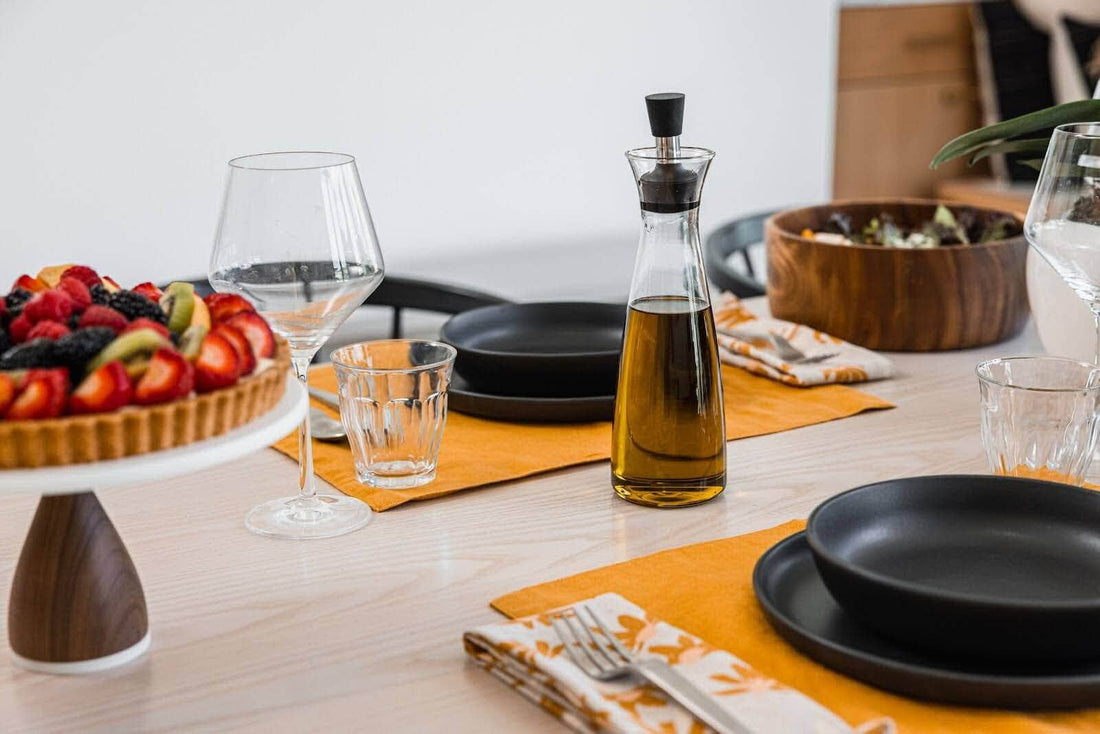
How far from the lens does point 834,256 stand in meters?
1.45

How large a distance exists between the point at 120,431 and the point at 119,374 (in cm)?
3

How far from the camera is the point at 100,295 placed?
2.65 feet

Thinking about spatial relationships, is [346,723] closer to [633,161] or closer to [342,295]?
[342,295]

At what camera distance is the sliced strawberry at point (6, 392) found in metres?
0.68

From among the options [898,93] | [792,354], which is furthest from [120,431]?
[898,93]

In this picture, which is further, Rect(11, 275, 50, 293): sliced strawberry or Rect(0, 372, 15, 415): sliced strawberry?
Rect(11, 275, 50, 293): sliced strawberry

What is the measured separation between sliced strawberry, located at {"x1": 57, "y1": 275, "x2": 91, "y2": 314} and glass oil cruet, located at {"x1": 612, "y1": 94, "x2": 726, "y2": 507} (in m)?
0.40

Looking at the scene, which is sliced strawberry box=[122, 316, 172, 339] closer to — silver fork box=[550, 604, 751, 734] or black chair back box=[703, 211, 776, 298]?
silver fork box=[550, 604, 751, 734]

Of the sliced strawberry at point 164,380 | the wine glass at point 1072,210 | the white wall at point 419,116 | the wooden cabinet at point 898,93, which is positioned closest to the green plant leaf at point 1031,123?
the wine glass at point 1072,210

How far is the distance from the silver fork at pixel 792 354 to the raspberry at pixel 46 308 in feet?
2.74

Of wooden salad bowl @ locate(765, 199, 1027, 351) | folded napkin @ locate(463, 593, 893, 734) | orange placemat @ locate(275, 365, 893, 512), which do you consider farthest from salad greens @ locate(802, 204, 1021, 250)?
folded napkin @ locate(463, 593, 893, 734)

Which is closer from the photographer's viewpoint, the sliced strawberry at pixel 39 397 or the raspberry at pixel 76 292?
the sliced strawberry at pixel 39 397

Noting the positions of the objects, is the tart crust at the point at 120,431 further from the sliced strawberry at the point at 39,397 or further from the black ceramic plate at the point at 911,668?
the black ceramic plate at the point at 911,668

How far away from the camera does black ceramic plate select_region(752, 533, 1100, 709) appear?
0.67m
